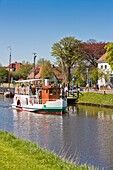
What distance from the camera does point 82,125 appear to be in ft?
103

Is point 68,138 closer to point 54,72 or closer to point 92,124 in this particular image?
point 92,124

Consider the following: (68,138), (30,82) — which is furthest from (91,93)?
(68,138)

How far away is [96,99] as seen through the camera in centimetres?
5475

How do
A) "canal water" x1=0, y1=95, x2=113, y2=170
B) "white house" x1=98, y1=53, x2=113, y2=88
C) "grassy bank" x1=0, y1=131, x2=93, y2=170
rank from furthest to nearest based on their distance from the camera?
"white house" x1=98, y1=53, x2=113, y2=88 < "canal water" x1=0, y1=95, x2=113, y2=170 < "grassy bank" x1=0, y1=131, x2=93, y2=170

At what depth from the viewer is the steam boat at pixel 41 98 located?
4194cm

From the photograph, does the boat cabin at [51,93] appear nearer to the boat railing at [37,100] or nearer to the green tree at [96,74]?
the boat railing at [37,100]

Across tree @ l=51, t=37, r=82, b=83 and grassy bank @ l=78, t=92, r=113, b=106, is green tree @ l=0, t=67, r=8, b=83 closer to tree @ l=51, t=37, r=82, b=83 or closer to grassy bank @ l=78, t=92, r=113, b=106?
tree @ l=51, t=37, r=82, b=83

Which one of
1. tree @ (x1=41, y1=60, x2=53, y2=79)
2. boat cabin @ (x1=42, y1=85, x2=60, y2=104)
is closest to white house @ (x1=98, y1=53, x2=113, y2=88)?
tree @ (x1=41, y1=60, x2=53, y2=79)

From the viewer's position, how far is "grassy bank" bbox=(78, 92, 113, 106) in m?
51.7

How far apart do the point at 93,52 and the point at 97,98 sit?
131 ft

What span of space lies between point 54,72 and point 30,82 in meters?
51.3

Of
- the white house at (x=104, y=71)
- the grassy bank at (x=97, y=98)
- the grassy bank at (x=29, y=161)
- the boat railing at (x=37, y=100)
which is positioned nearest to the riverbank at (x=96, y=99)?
the grassy bank at (x=97, y=98)

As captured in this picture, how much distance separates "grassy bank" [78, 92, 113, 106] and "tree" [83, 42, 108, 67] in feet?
112

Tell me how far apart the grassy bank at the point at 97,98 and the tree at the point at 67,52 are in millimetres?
28589
